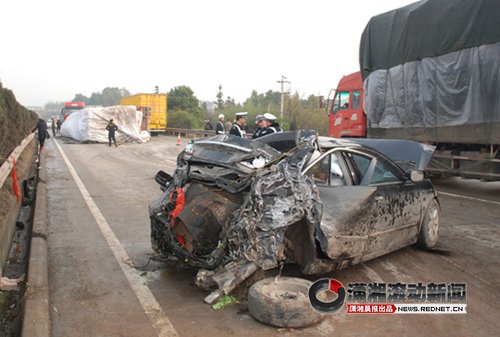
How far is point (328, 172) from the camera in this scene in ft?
16.2

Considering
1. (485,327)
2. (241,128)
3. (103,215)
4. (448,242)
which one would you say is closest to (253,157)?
(485,327)

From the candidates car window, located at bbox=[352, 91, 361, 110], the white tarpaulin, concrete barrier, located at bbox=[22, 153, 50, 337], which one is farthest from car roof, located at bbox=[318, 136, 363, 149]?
the white tarpaulin

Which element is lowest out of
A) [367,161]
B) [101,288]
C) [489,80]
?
[101,288]

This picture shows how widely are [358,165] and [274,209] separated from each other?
1518 mm

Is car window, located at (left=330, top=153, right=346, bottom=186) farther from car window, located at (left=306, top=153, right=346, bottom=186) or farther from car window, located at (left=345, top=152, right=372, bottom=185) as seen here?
car window, located at (left=345, top=152, right=372, bottom=185)

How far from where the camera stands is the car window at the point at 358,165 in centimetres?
519

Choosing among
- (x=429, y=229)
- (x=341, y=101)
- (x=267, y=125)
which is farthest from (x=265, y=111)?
(x=429, y=229)

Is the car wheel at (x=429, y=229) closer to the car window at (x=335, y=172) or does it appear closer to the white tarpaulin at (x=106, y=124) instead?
the car window at (x=335, y=172)

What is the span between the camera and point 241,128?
34.7ft

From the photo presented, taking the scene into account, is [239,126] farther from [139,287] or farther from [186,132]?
[186,132]

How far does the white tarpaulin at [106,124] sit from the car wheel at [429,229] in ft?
85.0

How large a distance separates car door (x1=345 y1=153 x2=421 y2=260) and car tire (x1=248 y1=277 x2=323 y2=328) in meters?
1.29

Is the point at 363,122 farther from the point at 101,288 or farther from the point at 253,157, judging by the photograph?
the point at 101,288

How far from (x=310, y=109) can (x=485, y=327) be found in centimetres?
4981
